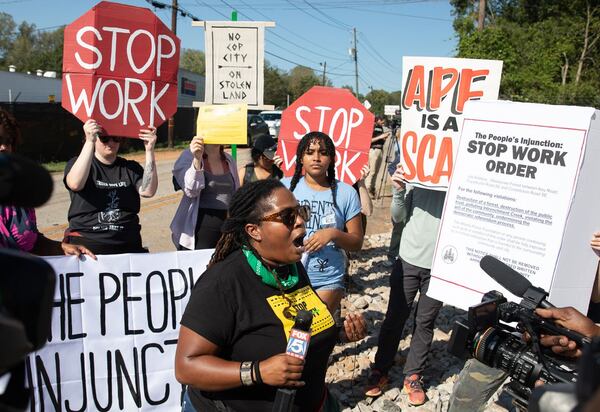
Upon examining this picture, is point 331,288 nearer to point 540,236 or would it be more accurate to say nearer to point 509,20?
point 540,236

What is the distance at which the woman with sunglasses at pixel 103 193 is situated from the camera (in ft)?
10.3

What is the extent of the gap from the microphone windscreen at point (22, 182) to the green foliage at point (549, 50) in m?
18.4

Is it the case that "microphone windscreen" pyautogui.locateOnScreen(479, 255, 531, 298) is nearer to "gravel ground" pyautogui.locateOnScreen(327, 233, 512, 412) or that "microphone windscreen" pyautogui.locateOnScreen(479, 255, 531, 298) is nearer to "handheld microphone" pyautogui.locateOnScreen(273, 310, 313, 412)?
"handheld microphone" pyautogui.locateOnScreen(273, 310, 313, 412)

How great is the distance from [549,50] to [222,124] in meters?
23.3

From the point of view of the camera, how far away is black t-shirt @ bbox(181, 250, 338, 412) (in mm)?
1880

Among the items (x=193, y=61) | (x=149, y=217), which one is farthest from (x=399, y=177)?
(x=193, y=61)

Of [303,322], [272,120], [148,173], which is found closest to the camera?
[303,322]

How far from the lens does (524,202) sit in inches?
108

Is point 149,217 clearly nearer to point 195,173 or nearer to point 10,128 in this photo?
point 195,173

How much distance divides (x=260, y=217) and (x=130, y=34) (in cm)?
195

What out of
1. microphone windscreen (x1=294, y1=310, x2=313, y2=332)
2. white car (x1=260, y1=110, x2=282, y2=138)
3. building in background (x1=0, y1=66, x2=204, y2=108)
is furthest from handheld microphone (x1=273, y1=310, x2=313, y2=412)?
white car (x1=260, y1=110, x2=282, y2=138)

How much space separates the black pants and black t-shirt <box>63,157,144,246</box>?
1976 mm

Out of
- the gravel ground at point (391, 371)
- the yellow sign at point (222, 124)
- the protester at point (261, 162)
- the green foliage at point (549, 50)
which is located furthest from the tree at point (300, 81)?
the yellow sign at point (222, 124)

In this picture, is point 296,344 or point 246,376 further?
point 246,376
